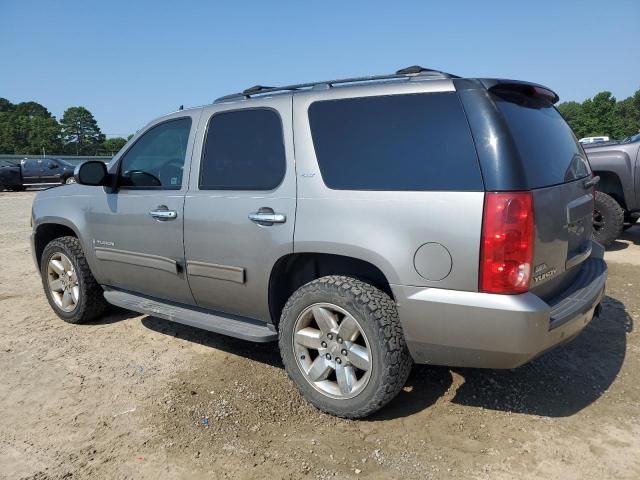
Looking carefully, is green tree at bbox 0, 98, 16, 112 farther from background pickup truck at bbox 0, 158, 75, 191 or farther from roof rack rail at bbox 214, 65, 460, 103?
roof rack rail at bbox 214, 65, 460, 103

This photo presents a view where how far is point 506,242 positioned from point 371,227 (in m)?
0.69

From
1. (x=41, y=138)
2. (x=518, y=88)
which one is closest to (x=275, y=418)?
(x=518, y=88)

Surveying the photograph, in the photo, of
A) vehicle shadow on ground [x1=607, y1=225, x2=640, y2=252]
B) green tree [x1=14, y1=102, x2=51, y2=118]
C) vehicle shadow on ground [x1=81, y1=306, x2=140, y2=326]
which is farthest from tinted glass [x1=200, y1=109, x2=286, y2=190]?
green tree [x1=14, y1=102, x2=51, y2=118]

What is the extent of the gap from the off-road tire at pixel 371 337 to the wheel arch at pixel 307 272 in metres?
0.12

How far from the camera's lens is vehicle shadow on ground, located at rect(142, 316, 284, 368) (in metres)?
3.86

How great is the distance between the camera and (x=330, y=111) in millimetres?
3008

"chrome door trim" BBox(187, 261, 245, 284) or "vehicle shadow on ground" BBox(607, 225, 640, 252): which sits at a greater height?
"chrome door trim" BBox(187, 261, 245, 284)

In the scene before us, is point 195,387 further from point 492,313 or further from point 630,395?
point 630,395

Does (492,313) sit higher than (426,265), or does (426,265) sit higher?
(426,265)

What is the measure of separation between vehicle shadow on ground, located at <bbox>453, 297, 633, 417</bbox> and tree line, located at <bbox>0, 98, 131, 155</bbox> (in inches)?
2464

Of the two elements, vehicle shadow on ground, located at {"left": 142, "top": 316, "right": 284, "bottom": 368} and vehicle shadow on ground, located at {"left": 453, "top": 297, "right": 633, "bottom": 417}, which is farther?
vehicle shadow on ground, located at {"left": 142, "top": 316, "right": 284, "bottom": 368}

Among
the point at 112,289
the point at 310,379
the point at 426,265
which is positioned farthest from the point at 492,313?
the point at 112,289

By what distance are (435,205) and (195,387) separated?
204 centimetres

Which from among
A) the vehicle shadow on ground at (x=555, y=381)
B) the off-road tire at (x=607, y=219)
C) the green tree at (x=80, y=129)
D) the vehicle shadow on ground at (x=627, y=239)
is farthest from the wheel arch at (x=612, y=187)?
the green tree at (x=80, y=129)
